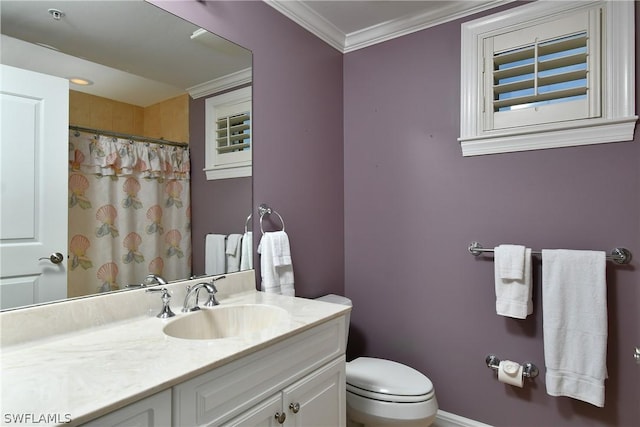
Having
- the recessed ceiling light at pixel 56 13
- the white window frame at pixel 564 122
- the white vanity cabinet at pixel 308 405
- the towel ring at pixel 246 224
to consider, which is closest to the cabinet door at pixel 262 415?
the white vanity cabinet at pixel 308 405

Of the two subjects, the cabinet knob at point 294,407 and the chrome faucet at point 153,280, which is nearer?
the cabinet knob at point 294,407

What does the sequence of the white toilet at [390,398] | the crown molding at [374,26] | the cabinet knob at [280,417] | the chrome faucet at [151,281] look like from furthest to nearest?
1. the crown molding at [374,26]
2. the white toilet at [390,398]
3. the chrome faucet at [151,281]
4. the cabinet knob at [280,417]

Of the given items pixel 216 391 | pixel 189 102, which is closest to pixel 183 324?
pixel 216 391

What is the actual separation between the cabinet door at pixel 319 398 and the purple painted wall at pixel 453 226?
2.77 feet

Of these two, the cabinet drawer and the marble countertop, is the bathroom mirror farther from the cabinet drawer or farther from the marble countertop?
the cabinet drawer

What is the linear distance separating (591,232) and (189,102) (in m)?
1.87

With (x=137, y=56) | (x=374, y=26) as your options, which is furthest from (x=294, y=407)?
(x=374, y=26)

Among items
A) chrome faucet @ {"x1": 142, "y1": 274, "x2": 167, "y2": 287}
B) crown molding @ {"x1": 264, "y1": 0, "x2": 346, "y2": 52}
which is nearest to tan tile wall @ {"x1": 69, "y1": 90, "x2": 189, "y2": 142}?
chrome faucet @ {"x1": 142, "y1": 274, "x2": 167, "y2": 287}

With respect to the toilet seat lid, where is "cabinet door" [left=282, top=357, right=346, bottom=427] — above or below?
above

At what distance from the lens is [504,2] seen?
1.78 m

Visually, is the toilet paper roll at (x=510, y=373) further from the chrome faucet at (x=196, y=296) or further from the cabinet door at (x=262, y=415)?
the chrome faucet at (x=196, y=296)

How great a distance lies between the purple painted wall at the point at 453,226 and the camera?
1554mm

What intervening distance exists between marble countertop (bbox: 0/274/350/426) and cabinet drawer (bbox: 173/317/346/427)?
37 mm

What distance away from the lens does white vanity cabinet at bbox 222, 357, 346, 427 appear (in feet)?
3.29
